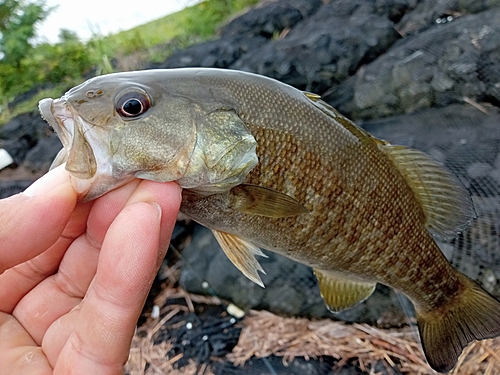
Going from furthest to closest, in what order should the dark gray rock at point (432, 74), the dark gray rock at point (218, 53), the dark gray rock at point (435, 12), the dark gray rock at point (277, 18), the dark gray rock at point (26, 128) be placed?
the dark gray rock at point (277, 18)
the dark gray rock at point (26, 128)
the dark gray rock at point (218, 53)
the dark gray rock at point (435, 12)
the dark gray rock at point (432, 74)

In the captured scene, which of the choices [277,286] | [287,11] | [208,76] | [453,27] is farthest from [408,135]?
[287,11]

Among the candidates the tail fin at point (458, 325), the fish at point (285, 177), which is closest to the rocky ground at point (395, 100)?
the tail fin at point (458, 325)

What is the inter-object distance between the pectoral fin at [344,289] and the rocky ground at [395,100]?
0.63m

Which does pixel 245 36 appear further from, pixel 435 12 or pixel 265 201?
pixel 265 201

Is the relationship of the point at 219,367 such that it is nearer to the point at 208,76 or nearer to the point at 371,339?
the point at 371,339

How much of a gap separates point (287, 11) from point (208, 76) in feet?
14.9

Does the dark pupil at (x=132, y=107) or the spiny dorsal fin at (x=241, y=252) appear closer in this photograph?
the dark pupil at (x=132, y=107)

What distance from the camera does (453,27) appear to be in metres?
3.04

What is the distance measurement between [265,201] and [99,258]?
54cm

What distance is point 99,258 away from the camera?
115 cm

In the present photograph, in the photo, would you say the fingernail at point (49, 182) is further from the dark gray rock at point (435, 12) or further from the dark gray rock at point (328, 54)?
the dark gray rock at point (435, 12)

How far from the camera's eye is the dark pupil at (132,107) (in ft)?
4.17

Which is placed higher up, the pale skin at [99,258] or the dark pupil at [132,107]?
the dark pupil at [132,107]

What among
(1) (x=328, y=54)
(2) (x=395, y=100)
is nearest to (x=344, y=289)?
(2) (x=395, y=100)
